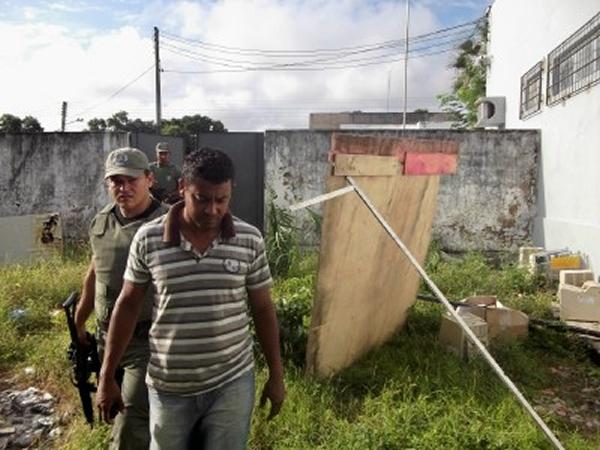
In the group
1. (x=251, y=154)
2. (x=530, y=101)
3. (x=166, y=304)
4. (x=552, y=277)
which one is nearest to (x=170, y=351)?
(x=166, y=304)

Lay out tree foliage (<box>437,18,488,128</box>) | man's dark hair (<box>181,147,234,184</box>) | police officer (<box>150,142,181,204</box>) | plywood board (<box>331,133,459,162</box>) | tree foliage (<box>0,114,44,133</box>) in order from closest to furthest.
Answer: man's dark hair (<box>181,147,234,184</box>) → plywood board (<box>331,133,459,162</box>) → police officer (<box>150,142,181,204</box>) → tree foliage (<box>437,18,488,128</box>) → tree foliage (<box>0,114,44,133</box>)

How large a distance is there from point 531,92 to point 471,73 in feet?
22.6

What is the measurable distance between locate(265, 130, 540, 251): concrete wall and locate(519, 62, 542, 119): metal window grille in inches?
28.4

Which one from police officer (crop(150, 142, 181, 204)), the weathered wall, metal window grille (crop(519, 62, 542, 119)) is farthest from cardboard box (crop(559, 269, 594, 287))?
the weathered wall

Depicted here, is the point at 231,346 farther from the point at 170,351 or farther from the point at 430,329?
the point at 430,329

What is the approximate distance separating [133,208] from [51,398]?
193 cm

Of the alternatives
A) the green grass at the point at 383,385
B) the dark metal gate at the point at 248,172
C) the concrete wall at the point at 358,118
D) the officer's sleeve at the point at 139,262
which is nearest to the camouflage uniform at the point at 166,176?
the green grass at the point at 383,385

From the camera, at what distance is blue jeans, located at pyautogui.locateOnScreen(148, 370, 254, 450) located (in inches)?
78.7

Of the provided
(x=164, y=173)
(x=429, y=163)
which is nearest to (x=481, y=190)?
(x=429, y=163)

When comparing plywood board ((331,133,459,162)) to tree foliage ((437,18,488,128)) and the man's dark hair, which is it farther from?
tree foliage ((437,18,488,128))

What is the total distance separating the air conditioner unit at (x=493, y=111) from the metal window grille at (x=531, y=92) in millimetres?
1458

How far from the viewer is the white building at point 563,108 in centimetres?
615

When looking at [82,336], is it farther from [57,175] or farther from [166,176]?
[57,175]

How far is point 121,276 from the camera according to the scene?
251cm
